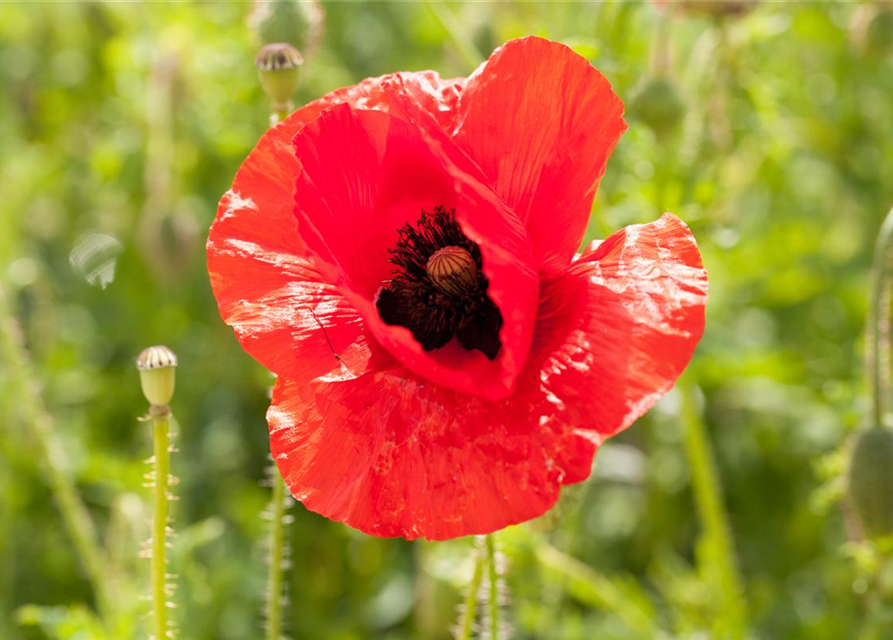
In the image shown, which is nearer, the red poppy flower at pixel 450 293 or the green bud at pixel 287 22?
the red poppy flower at pixel 450 293

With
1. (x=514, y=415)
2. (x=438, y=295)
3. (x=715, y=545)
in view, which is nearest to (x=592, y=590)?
(x=715, y=545)

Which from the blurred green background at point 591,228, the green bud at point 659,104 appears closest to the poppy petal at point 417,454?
the blurred green background at point 591,228

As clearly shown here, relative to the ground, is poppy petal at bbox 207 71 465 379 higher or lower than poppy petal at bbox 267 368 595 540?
higher

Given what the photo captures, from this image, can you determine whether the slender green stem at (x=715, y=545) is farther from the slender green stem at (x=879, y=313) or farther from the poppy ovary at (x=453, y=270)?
the poppy ovary at (x=453, y=270)

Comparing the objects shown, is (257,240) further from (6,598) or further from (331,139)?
(6,598)

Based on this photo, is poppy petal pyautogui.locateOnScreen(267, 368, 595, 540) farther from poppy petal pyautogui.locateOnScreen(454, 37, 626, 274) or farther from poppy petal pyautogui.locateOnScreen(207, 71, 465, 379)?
poppy petal pyautogui.locateOnScreen(454, 37, 626, 274)

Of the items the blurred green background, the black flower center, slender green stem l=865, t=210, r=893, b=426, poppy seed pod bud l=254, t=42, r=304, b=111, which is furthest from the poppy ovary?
the blurred green background

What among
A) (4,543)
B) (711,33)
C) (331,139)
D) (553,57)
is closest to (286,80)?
(331,139)
